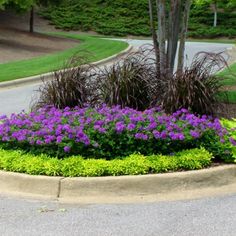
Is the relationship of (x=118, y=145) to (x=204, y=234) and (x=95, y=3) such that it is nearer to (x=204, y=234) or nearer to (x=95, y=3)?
(x=204, y=234)

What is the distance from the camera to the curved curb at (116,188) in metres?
6.10

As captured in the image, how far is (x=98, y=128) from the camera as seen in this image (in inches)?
270

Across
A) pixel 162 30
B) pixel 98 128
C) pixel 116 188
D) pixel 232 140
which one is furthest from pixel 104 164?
pixel 162 30

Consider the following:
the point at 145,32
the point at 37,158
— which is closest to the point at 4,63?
the point at 37,158

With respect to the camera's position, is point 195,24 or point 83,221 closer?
point 83,221

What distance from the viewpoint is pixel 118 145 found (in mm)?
6855

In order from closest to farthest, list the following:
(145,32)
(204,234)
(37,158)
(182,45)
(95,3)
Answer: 1. (204,234)
2. (37,158)
3. (182,45)
4. (145,32)
5. (95,3)

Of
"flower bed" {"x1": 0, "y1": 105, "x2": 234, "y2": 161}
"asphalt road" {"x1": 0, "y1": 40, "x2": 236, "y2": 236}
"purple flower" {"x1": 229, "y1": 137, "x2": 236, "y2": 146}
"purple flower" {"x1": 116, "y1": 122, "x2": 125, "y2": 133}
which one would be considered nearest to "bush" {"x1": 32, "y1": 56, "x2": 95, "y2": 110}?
"flower bed" {"x1": 0, "y1": 105, "x2": 234, "y2": 161}

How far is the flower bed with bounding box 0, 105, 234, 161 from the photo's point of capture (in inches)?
267

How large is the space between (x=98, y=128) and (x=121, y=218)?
5.43 feet

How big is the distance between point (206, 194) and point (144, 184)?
688 mm

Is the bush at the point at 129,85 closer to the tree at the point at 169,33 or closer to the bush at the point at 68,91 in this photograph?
the bush at the point at 68,91

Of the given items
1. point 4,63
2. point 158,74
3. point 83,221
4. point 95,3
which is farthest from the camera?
point 95,3

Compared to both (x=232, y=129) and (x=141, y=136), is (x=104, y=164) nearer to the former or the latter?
(x=141, y=136)
